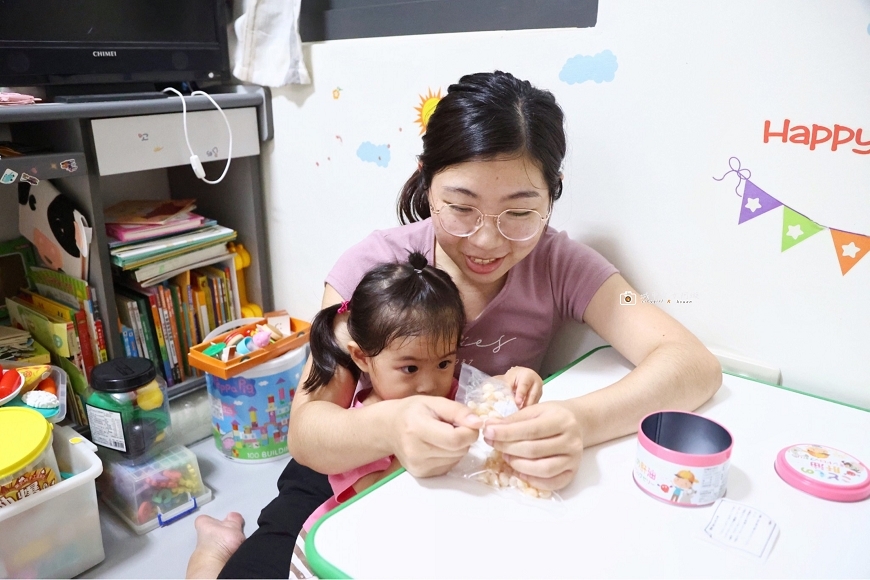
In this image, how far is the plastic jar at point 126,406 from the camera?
1503mm

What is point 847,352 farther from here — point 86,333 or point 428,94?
point 86,333

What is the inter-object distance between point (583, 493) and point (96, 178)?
1.37 metres

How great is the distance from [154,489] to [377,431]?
100cm

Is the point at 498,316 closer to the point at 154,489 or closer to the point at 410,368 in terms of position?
the point at 410,368

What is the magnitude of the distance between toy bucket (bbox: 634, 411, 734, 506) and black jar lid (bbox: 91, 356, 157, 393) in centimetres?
120

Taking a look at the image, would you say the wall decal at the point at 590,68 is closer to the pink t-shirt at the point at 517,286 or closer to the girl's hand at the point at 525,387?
the pink t-shirt at the point at 517,286

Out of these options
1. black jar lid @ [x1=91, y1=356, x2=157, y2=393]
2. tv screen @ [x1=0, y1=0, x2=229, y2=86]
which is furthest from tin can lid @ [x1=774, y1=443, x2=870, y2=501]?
tv screen @ [x1=0, y1=0, x2=229, y2=86]

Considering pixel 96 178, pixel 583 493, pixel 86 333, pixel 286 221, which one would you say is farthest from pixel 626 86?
pixel 86 333

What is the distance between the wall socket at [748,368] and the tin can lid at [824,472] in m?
0.28

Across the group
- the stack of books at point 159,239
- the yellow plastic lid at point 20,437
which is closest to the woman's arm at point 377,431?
the yellow plastic lid at point 20,437

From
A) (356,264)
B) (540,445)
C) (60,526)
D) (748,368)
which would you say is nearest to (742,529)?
(540,445)

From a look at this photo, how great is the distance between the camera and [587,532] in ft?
2.30

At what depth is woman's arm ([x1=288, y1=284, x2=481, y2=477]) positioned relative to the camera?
75 cm

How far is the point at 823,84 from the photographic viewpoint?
3.13 ft
